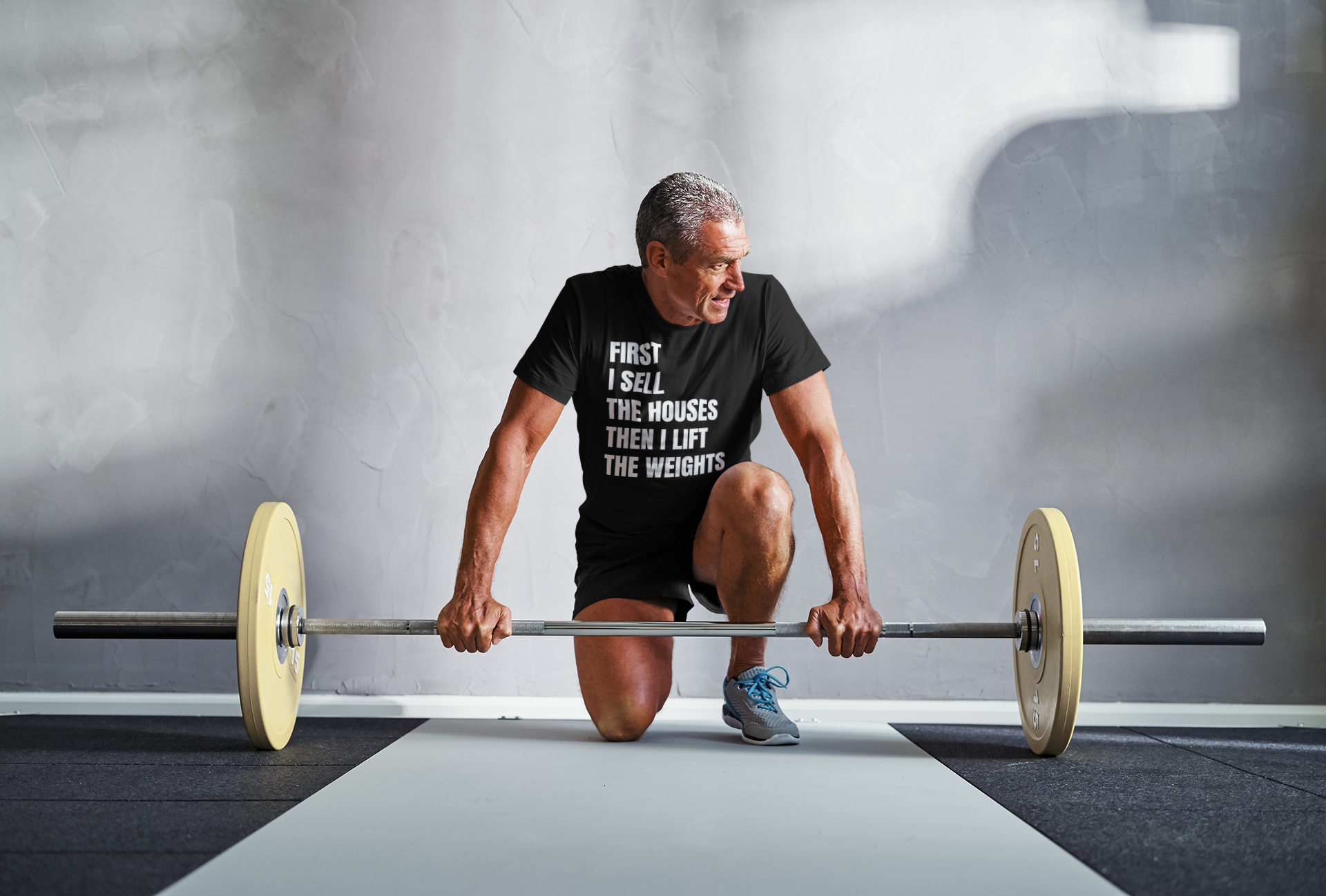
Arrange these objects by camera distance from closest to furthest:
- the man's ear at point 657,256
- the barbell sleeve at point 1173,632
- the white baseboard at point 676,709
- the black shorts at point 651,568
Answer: the barbell sleeve at point 1173,632 < the man's ear at point 657,256 < the black shorts at point 651,568 < the white baseboard at point 676,709

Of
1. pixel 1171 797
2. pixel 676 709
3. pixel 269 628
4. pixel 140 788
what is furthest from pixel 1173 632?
pixel 140 788

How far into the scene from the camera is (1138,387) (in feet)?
8.31

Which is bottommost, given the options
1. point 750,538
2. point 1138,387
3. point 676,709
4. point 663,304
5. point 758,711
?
point 676,709

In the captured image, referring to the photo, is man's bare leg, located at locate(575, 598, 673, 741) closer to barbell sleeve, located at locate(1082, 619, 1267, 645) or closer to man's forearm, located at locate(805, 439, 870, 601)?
man's forearm, located at locate(805, 439, 870, 601)

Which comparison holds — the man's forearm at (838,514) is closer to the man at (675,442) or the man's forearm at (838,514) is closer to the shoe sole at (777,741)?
the man at (675,442)

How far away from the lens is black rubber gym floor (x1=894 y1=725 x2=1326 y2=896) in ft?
3.85

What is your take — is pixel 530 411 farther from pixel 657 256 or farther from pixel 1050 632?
pixel 1050 632

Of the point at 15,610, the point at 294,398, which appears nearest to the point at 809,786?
the point at 294,398

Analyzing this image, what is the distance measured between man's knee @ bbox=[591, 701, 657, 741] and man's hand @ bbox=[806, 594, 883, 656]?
47cm

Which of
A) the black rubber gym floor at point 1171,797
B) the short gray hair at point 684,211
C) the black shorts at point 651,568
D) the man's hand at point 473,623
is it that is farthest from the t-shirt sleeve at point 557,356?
the black rubber gym floor at point 1171,797

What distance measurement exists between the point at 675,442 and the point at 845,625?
539 millimetres

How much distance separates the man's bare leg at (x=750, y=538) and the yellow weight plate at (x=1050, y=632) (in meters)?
0.47

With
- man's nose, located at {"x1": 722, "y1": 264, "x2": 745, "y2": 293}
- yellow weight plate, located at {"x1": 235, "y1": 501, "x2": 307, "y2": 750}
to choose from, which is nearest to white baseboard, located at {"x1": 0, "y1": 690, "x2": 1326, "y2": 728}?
yellow weight plate, located at {"x1": 235, "y1": 501, "x2": 307, "y2": 750}

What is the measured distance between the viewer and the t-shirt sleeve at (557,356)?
78.6 inches
